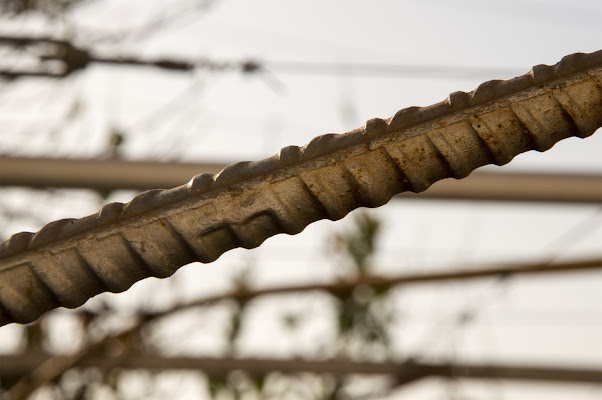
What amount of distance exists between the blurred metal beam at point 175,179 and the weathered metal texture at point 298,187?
7.41 feet

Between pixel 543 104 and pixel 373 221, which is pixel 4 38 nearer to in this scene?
pixel 543 104

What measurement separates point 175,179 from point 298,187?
2.33 meters

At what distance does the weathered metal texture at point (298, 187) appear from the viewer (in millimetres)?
812

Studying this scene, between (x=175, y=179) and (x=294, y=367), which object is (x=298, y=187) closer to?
(x=175, y=179)

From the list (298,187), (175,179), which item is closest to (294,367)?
(175,179)

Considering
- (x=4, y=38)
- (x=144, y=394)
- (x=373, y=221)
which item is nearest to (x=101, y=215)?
(x=4, y=38)

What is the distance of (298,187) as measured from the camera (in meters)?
0.82

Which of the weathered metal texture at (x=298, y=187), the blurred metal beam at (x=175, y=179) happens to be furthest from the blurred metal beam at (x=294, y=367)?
the weathered metal texture at (x=298, y=187)

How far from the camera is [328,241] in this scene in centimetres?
828

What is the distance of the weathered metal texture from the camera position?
812 millimetres

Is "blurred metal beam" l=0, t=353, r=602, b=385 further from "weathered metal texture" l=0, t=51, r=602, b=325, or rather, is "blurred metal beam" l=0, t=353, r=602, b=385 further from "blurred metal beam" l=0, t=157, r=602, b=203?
"weathered metal texture" l=0, t=51, r=602, b=325

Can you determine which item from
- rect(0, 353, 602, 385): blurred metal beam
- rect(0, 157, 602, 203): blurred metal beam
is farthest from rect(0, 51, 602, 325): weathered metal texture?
rect(0, 353, 602, 385): blurred metal beam

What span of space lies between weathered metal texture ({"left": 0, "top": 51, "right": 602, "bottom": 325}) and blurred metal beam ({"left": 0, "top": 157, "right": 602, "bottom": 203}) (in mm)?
2259

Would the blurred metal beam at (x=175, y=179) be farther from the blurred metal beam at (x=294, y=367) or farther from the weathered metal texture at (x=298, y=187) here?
the weathered metal texture at (x=298, y=187)
